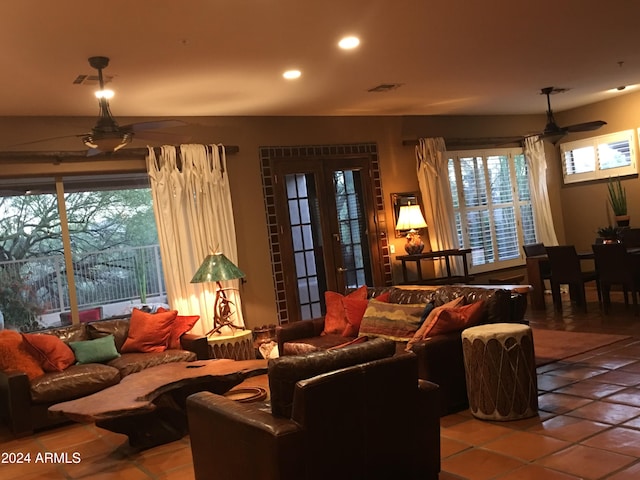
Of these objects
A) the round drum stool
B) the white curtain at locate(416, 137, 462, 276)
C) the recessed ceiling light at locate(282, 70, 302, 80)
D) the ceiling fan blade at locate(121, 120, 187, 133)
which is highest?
the recessed ceiling light at locate(282, 70, 302, 80)

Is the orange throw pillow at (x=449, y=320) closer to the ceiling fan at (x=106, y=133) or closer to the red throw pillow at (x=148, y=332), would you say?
the ceiling fan at (x=106, y=133)

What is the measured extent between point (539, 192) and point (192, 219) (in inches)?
223

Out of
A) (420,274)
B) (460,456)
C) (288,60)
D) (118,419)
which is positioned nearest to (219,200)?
(288,60)

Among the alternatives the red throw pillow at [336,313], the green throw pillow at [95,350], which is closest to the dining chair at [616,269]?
the red throw pillow at [336,313]

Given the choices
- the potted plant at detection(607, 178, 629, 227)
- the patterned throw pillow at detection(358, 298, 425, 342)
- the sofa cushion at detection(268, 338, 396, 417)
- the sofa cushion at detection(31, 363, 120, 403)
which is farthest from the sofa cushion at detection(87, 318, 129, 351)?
the potted plant at detection(607, 178, 629, 227)

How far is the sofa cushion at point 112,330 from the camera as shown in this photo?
5.63 m

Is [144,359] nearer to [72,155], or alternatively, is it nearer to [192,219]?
[192,219]

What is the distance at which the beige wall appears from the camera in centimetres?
589

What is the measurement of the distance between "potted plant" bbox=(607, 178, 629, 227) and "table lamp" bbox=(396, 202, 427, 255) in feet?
10.4

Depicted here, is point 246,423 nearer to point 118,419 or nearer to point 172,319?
point 118,419

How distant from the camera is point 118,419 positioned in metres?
3.67

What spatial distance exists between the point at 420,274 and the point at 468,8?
3.99 meters

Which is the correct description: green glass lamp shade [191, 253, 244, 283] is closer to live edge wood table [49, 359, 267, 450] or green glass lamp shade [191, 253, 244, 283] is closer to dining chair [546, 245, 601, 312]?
live edge wood table [49, 359, 267, 450]

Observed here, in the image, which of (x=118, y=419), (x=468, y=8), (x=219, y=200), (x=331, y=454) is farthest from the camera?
(x=219, y=200)
